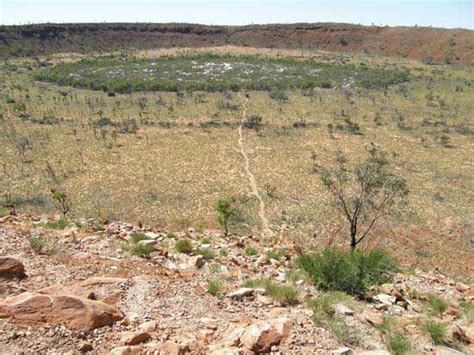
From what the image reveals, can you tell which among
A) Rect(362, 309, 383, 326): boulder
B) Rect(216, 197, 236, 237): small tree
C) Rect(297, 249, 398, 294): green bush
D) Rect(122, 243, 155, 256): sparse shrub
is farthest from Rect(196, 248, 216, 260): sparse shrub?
Rect(216, 197, 236, 237): small tree

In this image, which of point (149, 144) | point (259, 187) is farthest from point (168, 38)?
point (259, 187)

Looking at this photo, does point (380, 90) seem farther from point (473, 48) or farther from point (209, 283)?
point (209, 283)

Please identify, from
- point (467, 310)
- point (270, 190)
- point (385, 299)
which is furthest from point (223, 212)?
point (467, 310)

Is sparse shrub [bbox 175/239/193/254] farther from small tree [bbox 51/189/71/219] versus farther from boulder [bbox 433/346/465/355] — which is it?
small tree [bbox 51/189/71/219]

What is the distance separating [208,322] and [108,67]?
194 feet

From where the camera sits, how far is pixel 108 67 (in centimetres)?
6116

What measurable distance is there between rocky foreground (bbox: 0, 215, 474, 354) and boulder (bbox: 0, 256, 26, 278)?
0.02 m

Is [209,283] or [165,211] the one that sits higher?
[209,283]

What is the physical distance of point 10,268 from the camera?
7488 millimetres

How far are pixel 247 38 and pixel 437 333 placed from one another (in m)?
83.6

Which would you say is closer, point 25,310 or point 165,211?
point 25,310

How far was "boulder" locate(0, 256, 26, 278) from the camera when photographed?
739cm

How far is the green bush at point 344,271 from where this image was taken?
960 cm

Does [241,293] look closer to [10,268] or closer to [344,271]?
[344,271]
